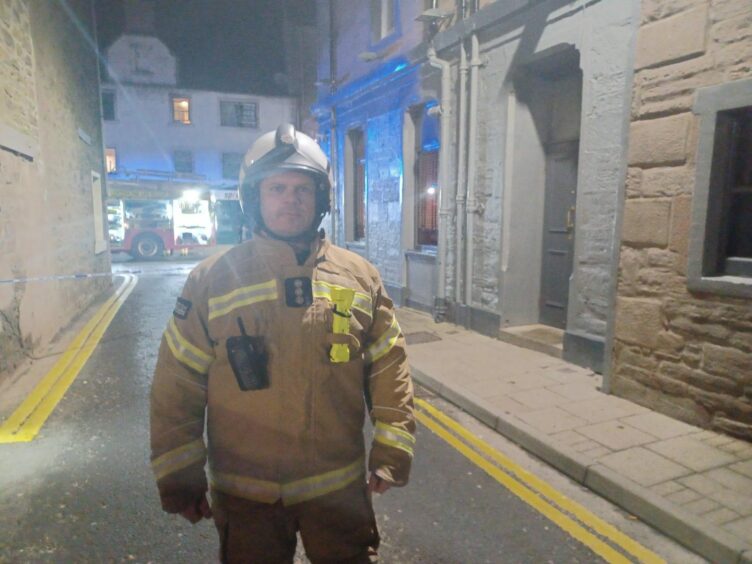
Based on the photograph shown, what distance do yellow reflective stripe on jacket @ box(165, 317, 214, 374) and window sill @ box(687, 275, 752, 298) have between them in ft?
13.7

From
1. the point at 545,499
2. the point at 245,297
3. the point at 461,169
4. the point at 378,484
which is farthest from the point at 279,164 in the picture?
the point at 461,169

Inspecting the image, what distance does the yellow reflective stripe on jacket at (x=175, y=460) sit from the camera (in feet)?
5.86

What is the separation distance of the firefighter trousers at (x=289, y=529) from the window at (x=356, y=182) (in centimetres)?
1092

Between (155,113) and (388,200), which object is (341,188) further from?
(155,113)

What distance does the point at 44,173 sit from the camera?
26.0ft

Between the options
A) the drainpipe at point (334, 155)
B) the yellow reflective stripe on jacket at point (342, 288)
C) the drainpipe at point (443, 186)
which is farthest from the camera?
the drainpipe at point (334, 155)

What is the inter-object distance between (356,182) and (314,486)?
11.8 meters

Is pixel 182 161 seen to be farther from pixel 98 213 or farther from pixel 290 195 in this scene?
pixel 290 195

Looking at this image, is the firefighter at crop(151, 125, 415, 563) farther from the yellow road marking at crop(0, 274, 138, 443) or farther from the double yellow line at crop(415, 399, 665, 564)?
the yellow road marking at crop(0, 274, 138, 443)

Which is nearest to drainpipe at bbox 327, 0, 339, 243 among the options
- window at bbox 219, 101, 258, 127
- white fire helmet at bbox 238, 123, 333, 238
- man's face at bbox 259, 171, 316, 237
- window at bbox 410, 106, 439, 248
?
window at bbox 410, 106, 439, 248

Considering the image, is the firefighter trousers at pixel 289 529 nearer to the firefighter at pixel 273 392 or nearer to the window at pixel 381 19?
the firefighter at pixel 273 392

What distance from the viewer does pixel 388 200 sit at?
1073 cm

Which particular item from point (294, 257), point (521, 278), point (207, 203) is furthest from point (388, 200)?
point (207, 203)

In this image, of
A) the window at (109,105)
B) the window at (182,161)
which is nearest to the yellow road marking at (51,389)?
the window at (182,161)
